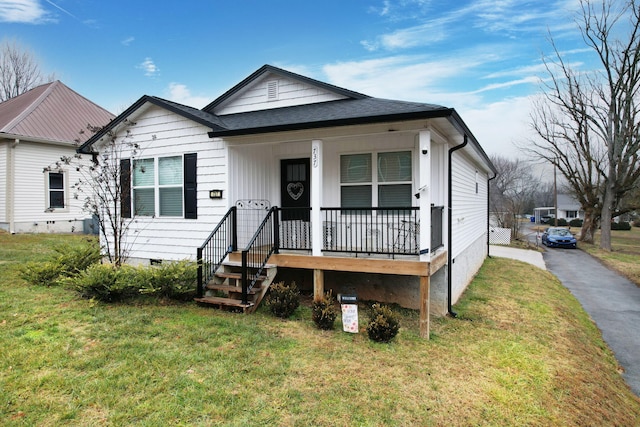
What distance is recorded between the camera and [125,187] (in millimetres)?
8023

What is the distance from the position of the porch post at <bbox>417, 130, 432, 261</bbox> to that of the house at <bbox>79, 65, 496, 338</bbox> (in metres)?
0.02

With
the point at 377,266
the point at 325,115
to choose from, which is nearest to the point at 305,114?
the point at 325,115

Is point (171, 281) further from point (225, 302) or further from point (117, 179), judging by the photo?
point (117, 179)

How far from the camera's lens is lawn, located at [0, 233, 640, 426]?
3338 millimetres

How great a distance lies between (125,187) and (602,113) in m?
26.3

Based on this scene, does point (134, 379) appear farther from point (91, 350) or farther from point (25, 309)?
point (25, 309)

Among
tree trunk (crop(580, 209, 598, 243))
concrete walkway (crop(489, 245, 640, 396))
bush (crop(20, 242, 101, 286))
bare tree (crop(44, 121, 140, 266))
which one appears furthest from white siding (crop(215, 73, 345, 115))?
tree trunk (crop(580, 209, 598, 243))

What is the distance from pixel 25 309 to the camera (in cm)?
561

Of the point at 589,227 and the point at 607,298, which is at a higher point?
the point at 589,227

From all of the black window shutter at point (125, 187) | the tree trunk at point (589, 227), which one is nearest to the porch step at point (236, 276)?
the black window shutter at point (125, 187)

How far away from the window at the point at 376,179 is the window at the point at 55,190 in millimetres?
13714

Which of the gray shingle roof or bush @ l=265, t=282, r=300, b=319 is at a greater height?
the gray shingle roof

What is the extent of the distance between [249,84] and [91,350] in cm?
652

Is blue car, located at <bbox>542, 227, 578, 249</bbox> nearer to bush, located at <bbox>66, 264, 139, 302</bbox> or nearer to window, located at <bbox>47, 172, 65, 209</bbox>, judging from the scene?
bush, located at <bbox>66, 264, 139, 302</bbox>
